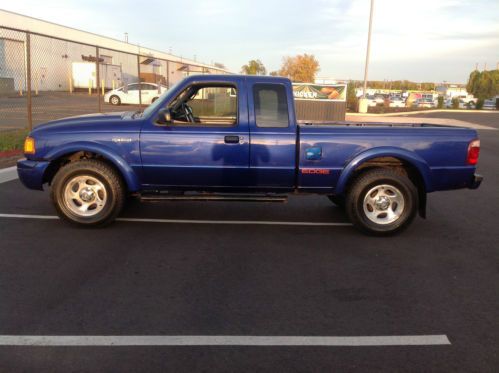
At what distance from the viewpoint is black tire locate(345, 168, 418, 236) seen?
5.88 metres

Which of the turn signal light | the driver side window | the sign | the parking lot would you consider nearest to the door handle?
the driver side window

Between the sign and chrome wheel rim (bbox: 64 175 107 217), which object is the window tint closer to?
chrome wheel rim (bbox: 64 175 107 217)

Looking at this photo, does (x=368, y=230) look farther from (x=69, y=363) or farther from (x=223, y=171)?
(x=69, y=363)

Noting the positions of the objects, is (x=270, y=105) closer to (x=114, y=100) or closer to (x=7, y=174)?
(x=7, y=174)

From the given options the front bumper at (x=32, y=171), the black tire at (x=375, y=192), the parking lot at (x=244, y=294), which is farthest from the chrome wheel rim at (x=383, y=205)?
the front bumper at (x=32, y=171)

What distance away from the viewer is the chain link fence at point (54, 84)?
45.4ft

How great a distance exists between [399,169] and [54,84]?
3619 cm

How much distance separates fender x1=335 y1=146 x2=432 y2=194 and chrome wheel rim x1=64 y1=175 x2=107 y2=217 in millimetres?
2936

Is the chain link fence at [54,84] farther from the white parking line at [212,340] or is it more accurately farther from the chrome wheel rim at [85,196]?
the white parking line at [212,340]

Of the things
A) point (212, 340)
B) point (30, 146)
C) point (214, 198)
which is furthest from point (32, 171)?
point (212, 340)

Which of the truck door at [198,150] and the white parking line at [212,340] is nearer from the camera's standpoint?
the white parking line at [212,340]

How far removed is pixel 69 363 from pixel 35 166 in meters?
A: 3.43

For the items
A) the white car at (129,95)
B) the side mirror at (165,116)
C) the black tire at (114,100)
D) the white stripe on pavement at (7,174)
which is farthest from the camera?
the black tire at (114,100)

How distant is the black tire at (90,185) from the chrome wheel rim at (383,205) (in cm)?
305
